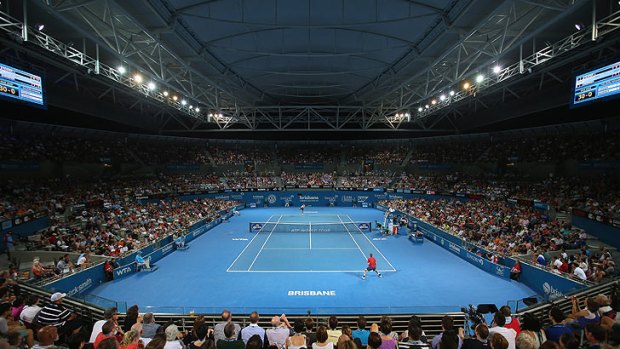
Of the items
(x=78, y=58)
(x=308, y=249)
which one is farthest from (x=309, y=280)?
(x=78, y=58)

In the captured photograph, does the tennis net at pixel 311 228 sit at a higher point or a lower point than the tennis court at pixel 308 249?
higher

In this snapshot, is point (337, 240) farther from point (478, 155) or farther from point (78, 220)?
point (478, 155)

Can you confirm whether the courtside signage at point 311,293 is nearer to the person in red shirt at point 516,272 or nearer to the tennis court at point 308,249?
the tennis court at point 308,249

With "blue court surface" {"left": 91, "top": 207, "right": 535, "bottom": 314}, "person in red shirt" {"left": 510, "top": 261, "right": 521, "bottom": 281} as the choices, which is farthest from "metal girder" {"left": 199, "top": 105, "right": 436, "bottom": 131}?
"person in red shirt" {"left": 510, "top": 261, "right": 521, "bottom": 281}

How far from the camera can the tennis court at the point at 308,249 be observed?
18.7 m

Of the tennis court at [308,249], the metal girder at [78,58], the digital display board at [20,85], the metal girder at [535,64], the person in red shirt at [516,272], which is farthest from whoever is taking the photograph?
the tennis court at [308,249]

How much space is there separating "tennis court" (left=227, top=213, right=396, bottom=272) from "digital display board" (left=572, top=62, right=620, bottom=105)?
42.6 feet

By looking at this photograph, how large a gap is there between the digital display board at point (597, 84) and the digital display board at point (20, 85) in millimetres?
26068

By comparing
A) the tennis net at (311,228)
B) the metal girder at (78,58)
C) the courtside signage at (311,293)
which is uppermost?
the metal girder at (78,58)

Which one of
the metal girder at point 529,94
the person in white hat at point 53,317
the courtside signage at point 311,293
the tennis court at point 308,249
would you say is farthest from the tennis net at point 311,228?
the person in white hat at point 53,317

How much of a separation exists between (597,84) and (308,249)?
61.3 feet

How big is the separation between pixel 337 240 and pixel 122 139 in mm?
30879

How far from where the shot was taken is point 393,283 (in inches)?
622

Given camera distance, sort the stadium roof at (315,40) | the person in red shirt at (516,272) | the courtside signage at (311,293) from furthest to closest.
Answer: the person in red shirt at (516,272) → the courtside signage at (311,293) → the stadium roof at (315,40)
